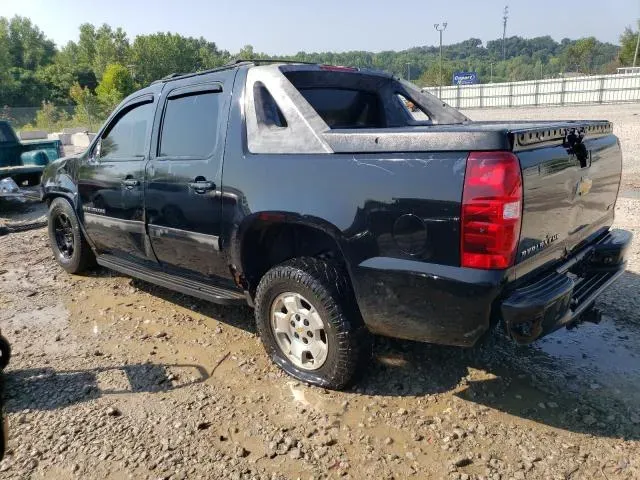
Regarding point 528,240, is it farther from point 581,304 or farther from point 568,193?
point 581,304

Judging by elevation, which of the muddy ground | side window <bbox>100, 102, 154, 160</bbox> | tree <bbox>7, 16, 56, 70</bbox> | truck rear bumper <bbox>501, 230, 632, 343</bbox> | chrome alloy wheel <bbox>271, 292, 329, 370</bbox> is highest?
tree <bbox>7, 16, 56, 70</bbox>

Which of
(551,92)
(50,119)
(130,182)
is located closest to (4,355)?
(130,182)

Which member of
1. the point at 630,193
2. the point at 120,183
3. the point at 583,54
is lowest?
the point at 630,193

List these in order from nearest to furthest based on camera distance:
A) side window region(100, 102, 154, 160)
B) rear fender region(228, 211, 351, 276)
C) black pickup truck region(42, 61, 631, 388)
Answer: black pickup truck region(42, 61, 631, 388)
rear fender region(228, 211, 351, 276)
side window region(100, 102, 154, 160)

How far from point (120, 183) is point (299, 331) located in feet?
7.01

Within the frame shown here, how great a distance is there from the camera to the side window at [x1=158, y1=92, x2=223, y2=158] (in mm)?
3531

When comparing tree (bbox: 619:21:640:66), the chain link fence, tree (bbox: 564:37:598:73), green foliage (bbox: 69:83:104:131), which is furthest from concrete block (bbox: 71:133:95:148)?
tree (bbox: 564:37:598:73)

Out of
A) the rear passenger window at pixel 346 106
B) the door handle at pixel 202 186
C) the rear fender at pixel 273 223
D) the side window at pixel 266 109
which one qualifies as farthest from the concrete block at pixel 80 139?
the rear fender at pixel 273 223

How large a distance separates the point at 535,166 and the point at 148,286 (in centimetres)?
402

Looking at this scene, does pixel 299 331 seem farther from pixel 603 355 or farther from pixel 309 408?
pixel 603 355

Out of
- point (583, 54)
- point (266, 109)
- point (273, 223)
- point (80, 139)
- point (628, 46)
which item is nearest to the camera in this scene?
point (273, 223)

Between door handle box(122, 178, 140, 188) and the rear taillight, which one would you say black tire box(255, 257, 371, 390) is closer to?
the rear taillight

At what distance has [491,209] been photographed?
225 centimetres

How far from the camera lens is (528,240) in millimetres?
2402
